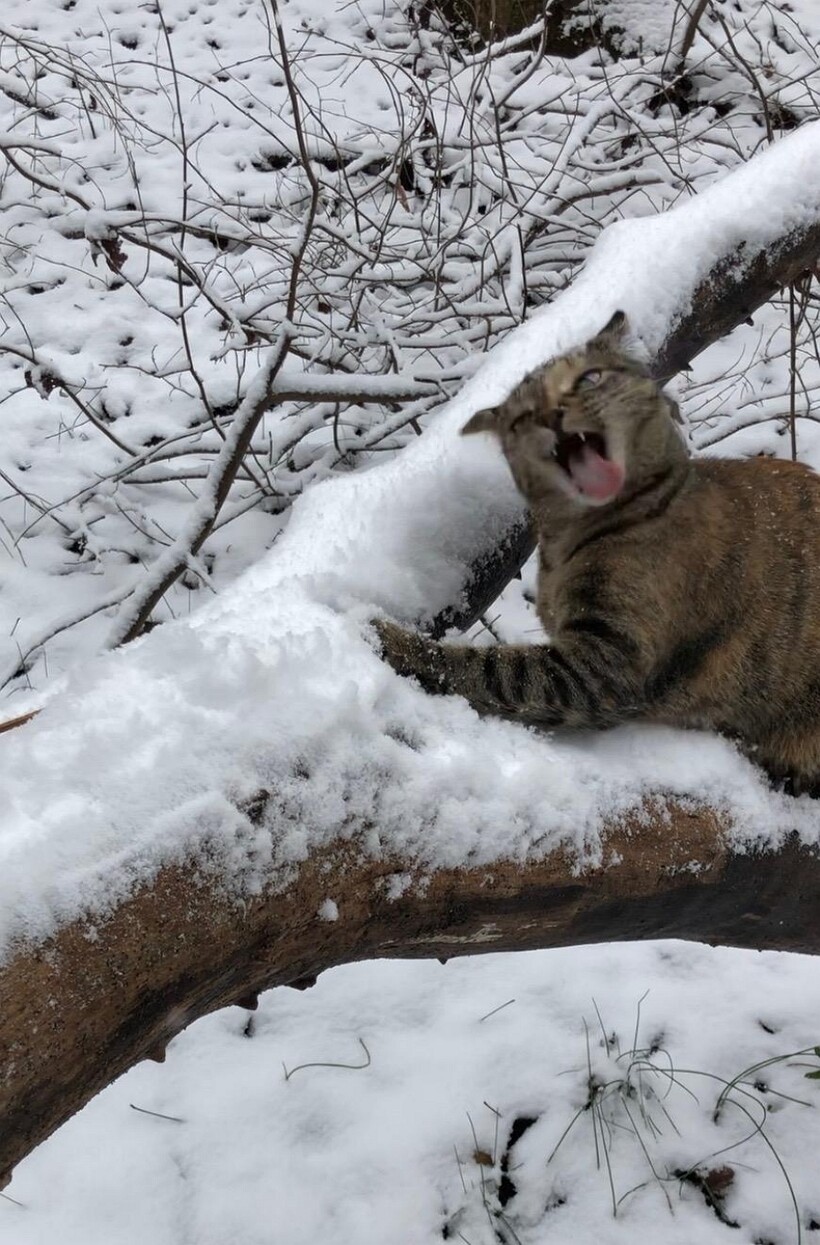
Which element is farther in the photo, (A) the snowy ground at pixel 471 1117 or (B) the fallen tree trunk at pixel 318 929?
(A) the snowy ground at pixel 471 1117

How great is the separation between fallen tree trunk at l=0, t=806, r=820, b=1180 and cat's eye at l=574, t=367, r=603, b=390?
87 centimetres

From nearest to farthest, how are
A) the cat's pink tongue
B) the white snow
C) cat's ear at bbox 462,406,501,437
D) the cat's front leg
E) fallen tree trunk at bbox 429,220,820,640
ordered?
1. the white snow
2. the cat's front leg
3. the cat's pink tongue
4. cat's ear at bbox 462,406,501,437
5. fallen tree trunk at bbox 429,220,820,640

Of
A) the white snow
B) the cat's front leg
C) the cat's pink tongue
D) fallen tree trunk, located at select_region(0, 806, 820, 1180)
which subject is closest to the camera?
fallen tree trunk, located at select_region(0, 806, 820, 1180)

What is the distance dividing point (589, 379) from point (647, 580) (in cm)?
43

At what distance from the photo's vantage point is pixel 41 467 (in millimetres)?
3787

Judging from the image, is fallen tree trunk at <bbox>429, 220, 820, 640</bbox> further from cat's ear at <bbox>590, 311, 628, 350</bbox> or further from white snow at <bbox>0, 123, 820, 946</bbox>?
white snow at <bbox>0, 123, 820, 946</bbox>

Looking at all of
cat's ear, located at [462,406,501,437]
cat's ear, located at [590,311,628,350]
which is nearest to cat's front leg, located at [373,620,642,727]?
cat's ear, located at [462,406,501,437]

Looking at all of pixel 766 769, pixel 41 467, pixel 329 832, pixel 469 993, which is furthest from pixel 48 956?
pixel 41 467

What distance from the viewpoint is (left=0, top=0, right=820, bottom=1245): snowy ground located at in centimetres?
118

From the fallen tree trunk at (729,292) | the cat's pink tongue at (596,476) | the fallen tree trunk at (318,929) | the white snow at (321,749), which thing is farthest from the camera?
the fallen tree trunk at (729,292)

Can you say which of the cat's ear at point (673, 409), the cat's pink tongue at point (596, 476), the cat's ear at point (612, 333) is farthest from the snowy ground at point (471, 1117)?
the cat's ear at point (612, 333)

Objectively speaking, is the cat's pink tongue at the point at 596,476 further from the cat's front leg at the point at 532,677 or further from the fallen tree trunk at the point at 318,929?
the fallen tree trunk at the point at 318,929

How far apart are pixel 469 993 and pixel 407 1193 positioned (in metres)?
0.58

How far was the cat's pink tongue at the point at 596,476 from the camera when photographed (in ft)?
5.89
